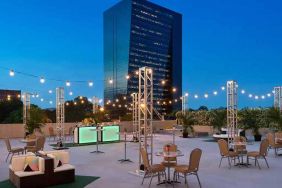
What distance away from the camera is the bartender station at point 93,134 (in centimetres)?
1653

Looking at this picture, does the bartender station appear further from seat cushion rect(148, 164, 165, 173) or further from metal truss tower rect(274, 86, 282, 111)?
metal truss tower rect(274, 86, 282, 111)

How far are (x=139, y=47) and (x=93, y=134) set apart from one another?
36.4 meters

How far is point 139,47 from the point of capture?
Answer: 52.3m

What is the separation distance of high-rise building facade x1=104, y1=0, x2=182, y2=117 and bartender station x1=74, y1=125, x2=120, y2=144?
25.0 m

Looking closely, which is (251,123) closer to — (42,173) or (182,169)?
(182,169)

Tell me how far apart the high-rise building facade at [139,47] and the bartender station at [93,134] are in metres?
25.0

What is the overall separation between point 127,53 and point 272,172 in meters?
43.8

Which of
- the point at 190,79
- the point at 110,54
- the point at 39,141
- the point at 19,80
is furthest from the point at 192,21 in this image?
the point at 39,141

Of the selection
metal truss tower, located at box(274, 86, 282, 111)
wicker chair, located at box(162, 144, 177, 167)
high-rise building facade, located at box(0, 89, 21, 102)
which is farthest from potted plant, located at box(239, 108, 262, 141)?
high-rise building facade, located at box(0, 89, 21, 102)

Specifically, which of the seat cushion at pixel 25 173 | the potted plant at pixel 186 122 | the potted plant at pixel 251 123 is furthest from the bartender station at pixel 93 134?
the seat cushion at pixel 25 173

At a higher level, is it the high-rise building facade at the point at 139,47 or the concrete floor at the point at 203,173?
the high-rise building facade at the point at 139,47

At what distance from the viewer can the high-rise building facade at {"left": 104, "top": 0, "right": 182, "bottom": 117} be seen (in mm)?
50156

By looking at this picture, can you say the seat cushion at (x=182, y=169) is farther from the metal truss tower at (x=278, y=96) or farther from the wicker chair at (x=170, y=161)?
the metal truss tower at (x=278, y=96)

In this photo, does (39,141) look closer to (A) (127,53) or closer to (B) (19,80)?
(B) (19,80)
